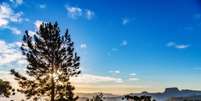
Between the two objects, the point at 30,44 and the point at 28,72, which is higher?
the point at 30,44

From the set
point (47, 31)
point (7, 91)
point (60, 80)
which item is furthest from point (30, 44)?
point (7, 91)

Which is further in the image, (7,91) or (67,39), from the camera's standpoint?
(7,91)

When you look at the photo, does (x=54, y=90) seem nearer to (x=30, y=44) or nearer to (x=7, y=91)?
(x=30, y=44)

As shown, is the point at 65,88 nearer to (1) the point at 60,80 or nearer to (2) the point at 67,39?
(1) the point at 60,80

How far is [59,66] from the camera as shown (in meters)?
48.1

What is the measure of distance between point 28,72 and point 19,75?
174cm

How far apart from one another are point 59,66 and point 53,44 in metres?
2.96

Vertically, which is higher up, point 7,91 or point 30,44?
point 30,44

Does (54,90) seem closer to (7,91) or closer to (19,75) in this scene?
(19,75)

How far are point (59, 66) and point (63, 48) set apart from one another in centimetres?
245

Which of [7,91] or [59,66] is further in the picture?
[7,91]

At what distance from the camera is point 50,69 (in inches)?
1869

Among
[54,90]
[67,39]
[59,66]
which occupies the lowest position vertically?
[54,90]

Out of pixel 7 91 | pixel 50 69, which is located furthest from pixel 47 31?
pixel 7 91
